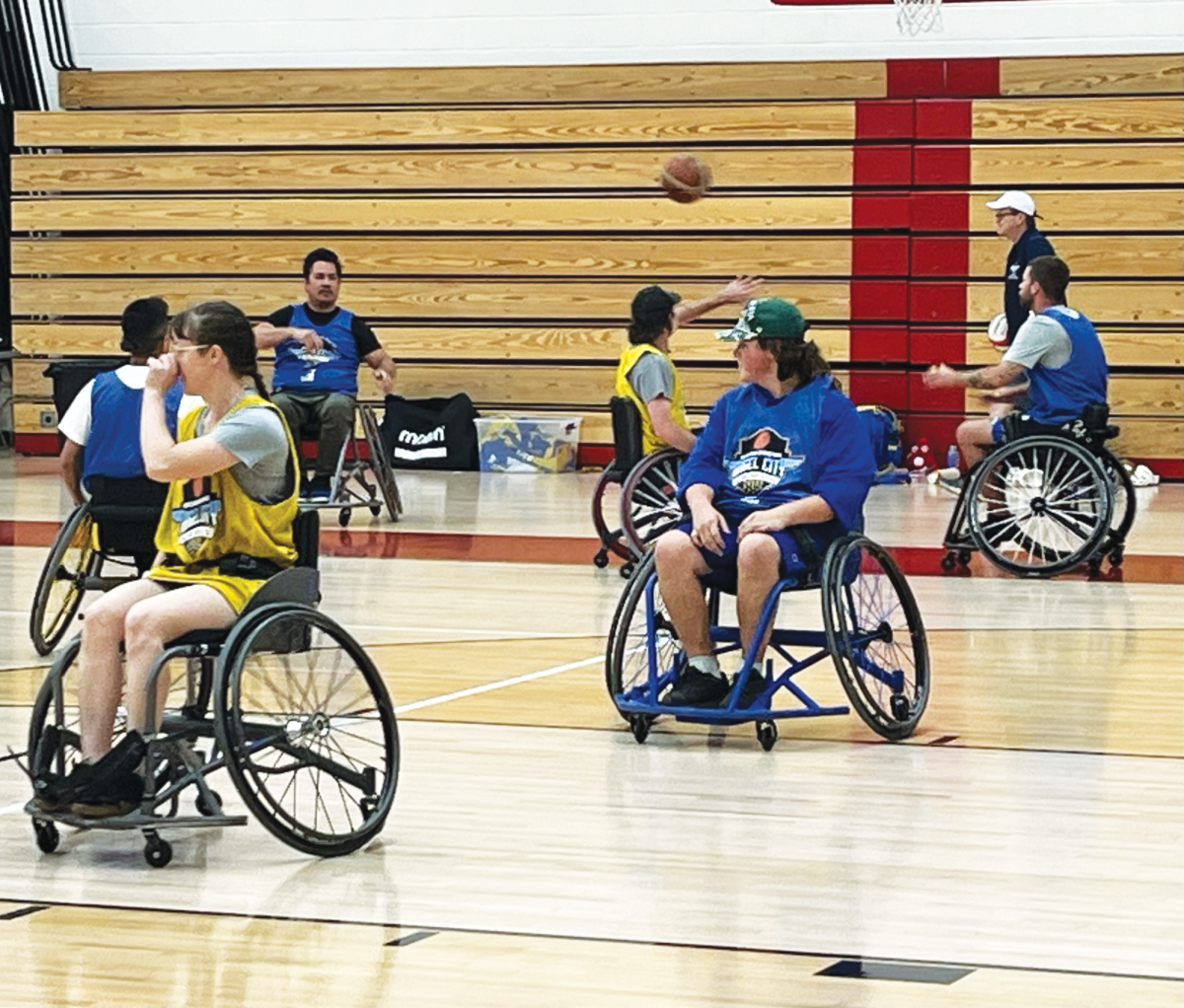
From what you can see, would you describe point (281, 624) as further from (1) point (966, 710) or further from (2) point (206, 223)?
(2) point (206, 223)

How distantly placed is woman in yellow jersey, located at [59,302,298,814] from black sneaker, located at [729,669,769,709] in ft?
4.13

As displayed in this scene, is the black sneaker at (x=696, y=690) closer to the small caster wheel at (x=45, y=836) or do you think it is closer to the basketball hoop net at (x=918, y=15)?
the small caster wheel at (x=45, y=836)

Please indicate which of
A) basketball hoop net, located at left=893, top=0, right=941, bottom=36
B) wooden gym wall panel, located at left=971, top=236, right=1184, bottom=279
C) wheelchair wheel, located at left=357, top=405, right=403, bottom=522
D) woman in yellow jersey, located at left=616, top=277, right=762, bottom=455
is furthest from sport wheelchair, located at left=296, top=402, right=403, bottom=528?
wooden gym wall panel, located at left=971, top=236, right=1184, bottom=279

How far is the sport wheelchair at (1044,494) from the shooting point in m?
7.84

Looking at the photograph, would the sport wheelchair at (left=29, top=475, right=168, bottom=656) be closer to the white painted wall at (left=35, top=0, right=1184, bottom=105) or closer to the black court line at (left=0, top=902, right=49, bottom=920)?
the black court line at (left=0, top=902, right=49, bottom=920)

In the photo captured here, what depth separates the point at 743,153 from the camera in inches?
504

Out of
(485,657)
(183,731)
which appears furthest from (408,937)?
(485,657)

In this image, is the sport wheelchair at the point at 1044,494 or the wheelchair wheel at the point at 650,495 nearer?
the wheelchair wheel at the point at 650,495

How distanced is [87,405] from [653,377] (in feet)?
7.20

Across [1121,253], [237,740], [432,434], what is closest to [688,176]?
[432,434]

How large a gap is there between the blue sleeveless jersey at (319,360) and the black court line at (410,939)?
6616 millimetres

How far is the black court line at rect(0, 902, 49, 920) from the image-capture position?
3.35 metres

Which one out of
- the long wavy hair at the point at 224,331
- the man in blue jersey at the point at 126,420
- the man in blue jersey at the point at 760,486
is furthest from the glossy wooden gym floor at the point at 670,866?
the long wavy hair at the point at 224,331

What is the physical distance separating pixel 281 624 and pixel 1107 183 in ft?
31.1
